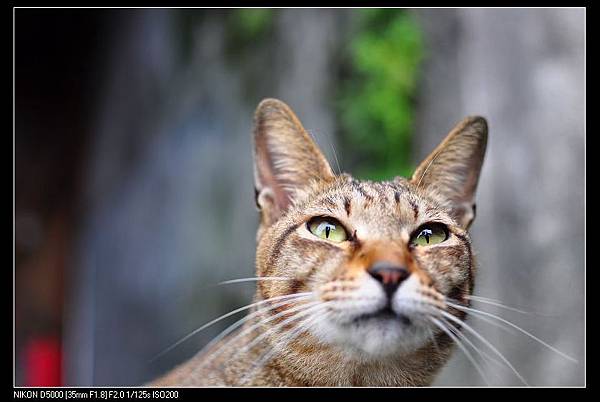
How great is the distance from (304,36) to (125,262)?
185 cm

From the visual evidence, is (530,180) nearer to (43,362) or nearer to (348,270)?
(348,270)

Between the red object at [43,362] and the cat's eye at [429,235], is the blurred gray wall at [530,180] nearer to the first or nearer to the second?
the cat's eye at [429,235]

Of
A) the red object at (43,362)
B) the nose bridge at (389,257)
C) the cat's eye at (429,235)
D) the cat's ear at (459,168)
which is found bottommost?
the red object at (43,362)

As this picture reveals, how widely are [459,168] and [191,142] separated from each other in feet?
8.00

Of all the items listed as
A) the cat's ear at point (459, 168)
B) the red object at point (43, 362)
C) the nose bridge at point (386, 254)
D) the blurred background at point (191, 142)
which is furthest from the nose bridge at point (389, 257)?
the red object at point (43, 362)

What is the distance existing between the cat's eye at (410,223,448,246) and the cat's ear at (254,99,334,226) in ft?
1.11

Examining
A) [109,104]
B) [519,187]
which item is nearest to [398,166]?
[519,187]

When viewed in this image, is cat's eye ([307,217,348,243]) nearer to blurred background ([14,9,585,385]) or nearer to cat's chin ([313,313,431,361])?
cat's chin ([313,313,431,361])

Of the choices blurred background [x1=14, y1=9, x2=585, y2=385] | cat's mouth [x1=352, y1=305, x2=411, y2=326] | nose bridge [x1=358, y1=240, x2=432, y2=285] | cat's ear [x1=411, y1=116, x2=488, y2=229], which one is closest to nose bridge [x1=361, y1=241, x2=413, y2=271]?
nose bridge [x1=358, y1=240, x2=432, y2=285]

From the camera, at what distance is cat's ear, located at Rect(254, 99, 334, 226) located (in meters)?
1.81

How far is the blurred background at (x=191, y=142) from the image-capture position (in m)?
2.99

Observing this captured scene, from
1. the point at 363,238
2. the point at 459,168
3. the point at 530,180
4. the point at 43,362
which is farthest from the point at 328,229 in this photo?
the point at 43,362
